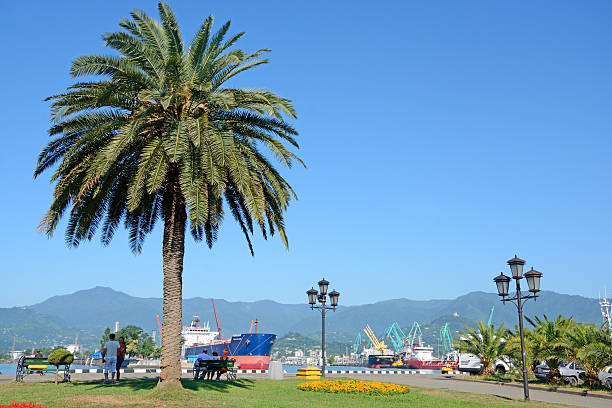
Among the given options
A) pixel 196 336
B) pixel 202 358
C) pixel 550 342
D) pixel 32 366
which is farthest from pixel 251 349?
pixel 32 366

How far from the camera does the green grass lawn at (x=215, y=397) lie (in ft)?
41.6

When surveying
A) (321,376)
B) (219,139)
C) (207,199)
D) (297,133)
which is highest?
(297,133)

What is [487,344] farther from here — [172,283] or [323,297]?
[172,283]

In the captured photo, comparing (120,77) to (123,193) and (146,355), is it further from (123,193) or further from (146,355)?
(146,355)

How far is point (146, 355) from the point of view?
429ft

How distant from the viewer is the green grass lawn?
41.6 ft

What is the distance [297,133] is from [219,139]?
4091 millimetres

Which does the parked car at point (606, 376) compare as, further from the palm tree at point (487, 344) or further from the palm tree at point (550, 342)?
the palm tree at point (487, 344)

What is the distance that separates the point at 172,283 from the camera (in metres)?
15.3

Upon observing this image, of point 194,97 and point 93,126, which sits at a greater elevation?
point 194,97

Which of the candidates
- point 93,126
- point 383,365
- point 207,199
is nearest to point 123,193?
point 93,126

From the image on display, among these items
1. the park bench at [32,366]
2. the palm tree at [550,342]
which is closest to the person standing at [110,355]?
the park bench at [32,366]

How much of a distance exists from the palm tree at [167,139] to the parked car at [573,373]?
1624 cm

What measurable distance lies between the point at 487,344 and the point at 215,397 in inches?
808
